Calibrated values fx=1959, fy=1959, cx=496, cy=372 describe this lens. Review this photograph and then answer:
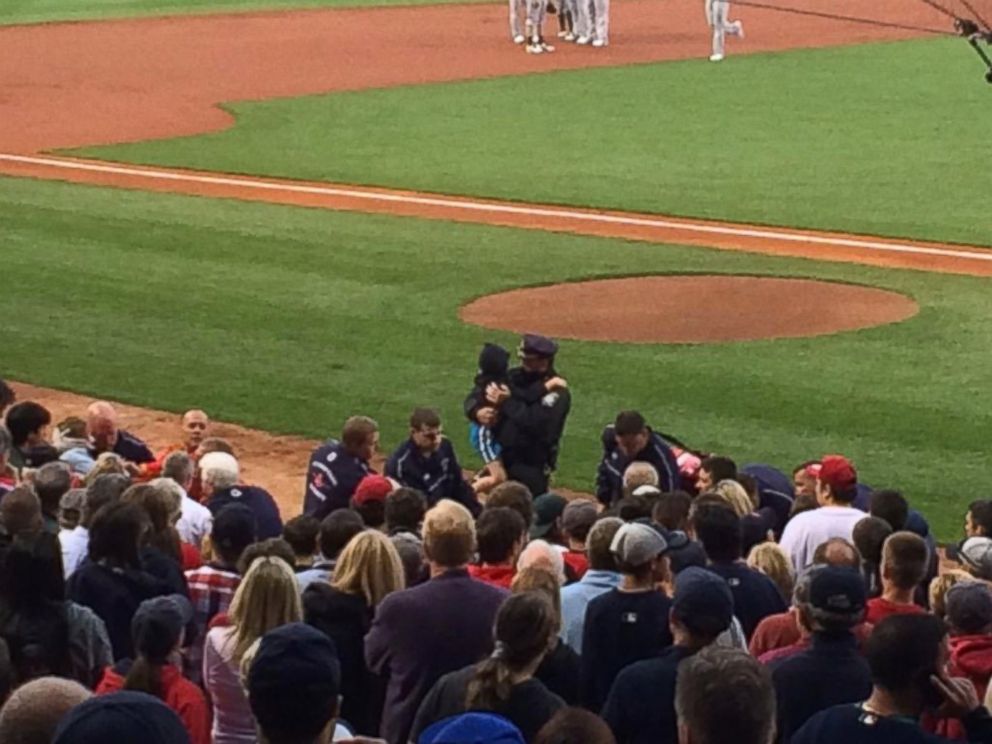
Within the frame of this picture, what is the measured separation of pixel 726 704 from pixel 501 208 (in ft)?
58.8

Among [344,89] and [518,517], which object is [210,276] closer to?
[518,517]

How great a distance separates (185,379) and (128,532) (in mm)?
8221

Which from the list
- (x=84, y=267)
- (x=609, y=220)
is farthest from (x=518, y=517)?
(x=609, y=220)

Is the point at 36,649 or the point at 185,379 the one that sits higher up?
the point at 36,649

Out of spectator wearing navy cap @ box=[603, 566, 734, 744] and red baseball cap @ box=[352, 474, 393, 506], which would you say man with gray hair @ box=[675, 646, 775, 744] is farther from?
red baseball cap @ box=[352, 474, 393, 506]

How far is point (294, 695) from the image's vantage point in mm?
4578

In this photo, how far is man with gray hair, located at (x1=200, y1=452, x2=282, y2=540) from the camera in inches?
352

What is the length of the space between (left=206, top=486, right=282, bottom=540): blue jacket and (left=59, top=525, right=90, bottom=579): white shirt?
3.68 feet

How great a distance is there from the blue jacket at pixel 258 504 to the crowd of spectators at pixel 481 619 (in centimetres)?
2

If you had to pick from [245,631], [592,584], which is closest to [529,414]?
[592,584]

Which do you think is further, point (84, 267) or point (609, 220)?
point (609, 220)

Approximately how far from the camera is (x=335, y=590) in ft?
22.0

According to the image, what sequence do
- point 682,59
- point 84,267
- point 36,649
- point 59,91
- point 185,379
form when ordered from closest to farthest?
point 36,649
point 185,379
point 84,267
point 59,91
point 682,59

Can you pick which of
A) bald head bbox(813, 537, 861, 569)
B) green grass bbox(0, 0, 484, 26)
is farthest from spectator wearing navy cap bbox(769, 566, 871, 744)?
green grass bbox(0, 0, 484, 26)
